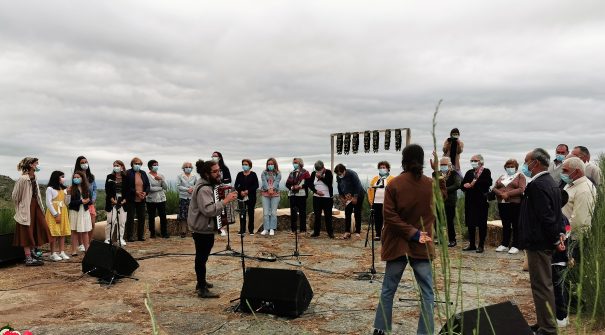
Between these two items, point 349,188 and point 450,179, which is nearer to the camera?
point 450,179

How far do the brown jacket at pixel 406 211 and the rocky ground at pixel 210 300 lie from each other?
67 cm

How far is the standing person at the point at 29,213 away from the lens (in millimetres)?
8234

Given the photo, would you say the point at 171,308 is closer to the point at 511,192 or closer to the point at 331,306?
the point at 331,306

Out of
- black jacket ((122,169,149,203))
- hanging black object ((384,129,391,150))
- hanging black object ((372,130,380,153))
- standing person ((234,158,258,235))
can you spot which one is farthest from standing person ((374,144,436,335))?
hanging black object ((372,130,380,153))

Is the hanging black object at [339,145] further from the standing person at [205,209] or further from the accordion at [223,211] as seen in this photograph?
the standing person at [205,209]

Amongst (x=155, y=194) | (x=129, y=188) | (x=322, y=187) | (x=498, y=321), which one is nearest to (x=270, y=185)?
(x=322, y=187)

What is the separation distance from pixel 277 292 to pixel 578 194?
11.1ft

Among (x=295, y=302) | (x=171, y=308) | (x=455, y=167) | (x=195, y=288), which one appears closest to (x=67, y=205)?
(x=195, y=288)

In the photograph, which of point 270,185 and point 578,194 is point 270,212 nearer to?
point 270,185

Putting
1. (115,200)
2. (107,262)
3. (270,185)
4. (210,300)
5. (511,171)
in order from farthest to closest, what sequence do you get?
(270,185) → (115,200) → (511,171) → (107,262) → (210,300)

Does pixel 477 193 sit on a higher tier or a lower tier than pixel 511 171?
lower

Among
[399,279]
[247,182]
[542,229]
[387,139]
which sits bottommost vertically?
[399,279]

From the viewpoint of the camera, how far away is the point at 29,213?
8.28 m

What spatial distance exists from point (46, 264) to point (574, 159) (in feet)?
28.2
